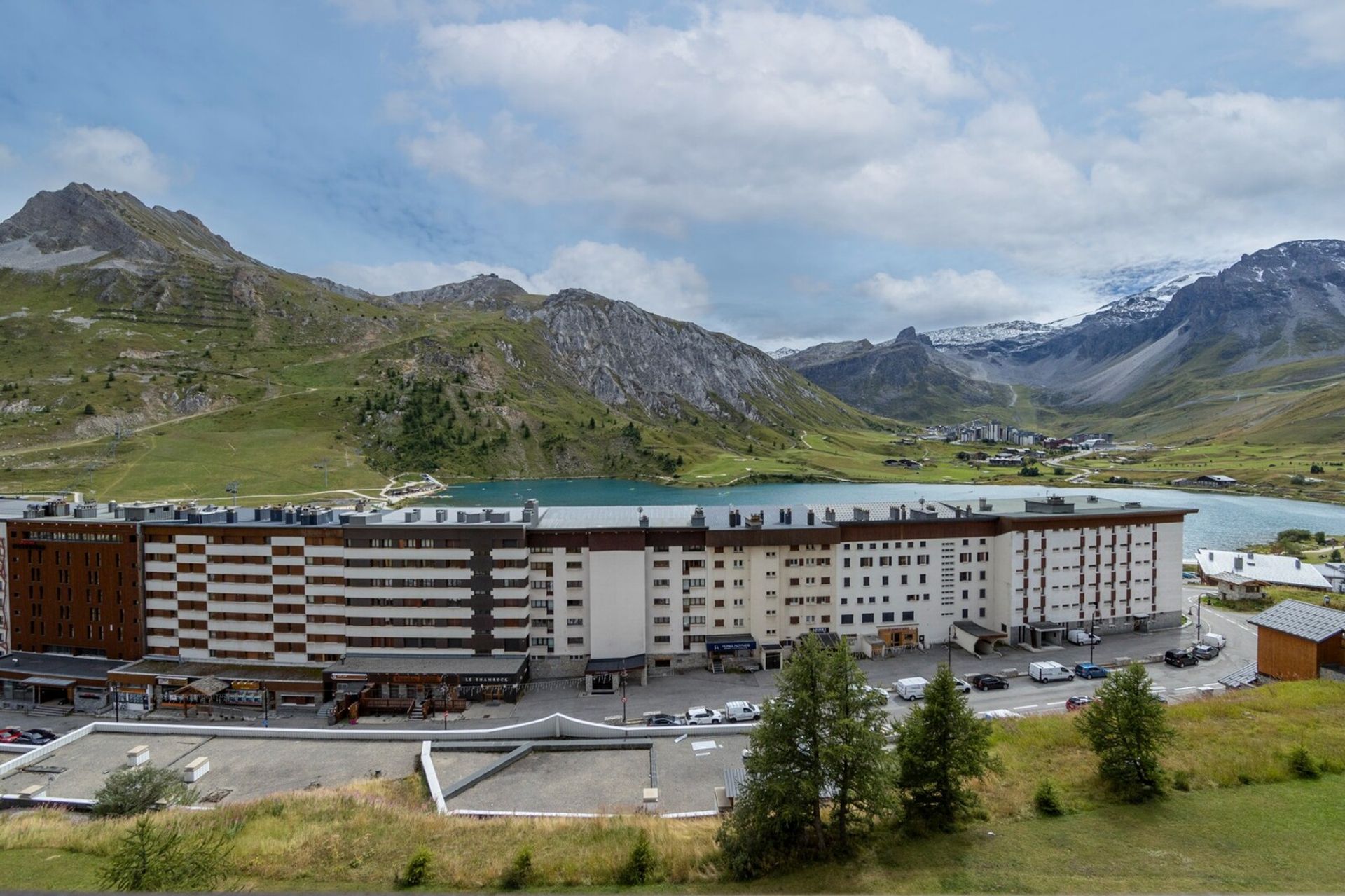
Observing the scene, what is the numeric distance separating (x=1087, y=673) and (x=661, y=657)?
30.8 meters

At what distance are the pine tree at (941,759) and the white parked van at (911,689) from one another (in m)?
21.0

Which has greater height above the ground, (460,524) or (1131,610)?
(460,524)

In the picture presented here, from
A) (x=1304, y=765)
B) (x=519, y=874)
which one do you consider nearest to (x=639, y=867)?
(x=519, y=874)

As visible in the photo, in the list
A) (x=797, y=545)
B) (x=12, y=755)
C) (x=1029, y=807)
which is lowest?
(x=12, y=755)

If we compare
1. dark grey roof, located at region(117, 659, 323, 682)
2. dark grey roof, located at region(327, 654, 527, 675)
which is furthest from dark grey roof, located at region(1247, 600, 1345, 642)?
dark grey roof, located at region(117, 659, 323, 682)

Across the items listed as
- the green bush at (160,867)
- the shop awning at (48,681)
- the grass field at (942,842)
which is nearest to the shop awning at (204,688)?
the shop awning at (48,681)

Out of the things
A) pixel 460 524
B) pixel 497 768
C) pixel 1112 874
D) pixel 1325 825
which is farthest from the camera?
pixel 460 524

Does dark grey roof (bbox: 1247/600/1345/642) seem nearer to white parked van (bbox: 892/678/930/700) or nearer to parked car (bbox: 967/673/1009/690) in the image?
parked car (bbox: 967/673/1009/690)

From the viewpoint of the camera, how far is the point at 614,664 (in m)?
50.3

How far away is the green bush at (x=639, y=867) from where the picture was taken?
21.1m

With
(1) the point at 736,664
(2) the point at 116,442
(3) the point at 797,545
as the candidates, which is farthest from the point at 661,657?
(2) the point at 116,442

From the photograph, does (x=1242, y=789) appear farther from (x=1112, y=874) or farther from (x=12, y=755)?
(x=12, y=755)

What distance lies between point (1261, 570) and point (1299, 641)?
1820 inches

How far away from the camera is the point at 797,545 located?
54.4 meters
